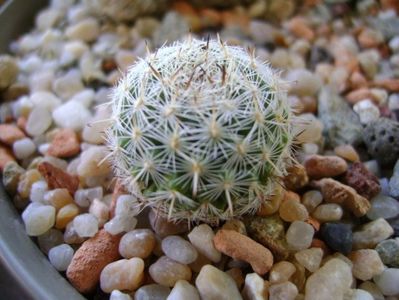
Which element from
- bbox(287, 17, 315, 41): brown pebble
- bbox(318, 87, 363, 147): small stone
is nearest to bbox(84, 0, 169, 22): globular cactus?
bbox(287, 17, 315, 41): brown pebble

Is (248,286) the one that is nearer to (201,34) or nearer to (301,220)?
(301,220)

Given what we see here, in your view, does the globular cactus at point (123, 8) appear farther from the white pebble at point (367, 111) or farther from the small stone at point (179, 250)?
the small stone at point (179, 250)

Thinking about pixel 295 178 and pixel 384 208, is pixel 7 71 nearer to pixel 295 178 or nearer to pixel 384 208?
pixel 295 178

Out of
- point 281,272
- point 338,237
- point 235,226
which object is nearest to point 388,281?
point 338,237

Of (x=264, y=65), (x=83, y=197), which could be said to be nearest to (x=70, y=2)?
(x=83, y=197)

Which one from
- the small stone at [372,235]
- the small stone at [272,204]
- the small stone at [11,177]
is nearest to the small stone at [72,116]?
the small stone at [11,177]

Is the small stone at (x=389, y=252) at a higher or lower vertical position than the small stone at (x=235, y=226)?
lower
